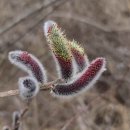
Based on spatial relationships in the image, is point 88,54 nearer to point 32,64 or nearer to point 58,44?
point 32,64

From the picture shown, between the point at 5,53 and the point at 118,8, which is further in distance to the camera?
the point at 118,8

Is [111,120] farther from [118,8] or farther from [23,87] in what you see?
[23,87]

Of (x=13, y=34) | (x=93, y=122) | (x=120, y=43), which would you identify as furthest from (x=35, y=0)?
(x=93, y=122)

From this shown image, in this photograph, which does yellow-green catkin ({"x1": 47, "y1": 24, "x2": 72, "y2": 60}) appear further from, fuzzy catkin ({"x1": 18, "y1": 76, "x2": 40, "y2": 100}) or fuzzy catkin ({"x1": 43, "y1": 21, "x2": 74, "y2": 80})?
fuzzy catkin ({"x1": 18, "y1": 76, "x2": 40, "y2": 100})

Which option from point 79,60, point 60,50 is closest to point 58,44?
point 60,50

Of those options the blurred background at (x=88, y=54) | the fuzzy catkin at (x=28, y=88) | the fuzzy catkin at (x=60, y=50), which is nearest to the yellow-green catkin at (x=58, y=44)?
the fuzzy catkin at (x=60, y=50)
